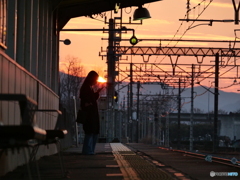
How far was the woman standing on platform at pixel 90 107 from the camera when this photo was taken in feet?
57.7

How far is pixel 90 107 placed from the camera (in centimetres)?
1809

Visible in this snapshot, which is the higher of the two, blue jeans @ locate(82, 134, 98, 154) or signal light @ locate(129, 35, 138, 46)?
signal light @ locate(129, 35, 138, 46)

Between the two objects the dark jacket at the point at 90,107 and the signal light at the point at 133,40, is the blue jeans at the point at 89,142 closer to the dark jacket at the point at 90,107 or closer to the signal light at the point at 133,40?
the dark jacket at the point at 90,107

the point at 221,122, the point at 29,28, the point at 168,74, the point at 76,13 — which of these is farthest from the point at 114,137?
the point at 221,122

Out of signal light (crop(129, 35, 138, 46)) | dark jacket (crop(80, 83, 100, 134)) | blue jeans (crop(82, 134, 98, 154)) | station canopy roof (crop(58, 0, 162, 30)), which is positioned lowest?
blue jeans (crop(82, 134, 98, 154))

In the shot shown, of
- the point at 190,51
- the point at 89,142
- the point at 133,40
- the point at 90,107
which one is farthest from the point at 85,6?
the point at 190,51

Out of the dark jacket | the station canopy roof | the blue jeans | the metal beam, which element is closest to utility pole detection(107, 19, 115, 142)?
the metal beam

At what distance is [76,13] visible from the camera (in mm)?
28312

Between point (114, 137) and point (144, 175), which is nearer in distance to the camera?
point (144, 175)

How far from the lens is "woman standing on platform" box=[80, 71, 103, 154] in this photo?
57.7 feet

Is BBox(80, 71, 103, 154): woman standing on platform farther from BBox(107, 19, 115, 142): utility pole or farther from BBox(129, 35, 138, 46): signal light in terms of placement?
BBox(107, 19, 115, 142): utility pole

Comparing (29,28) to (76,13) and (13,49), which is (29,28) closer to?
(13,49)

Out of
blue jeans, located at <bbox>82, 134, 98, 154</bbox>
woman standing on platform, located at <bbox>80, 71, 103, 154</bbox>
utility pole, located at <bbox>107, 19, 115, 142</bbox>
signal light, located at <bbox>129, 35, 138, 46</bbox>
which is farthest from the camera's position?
utility pole, located at <bbox>107, 19, 115, 142</bbox>

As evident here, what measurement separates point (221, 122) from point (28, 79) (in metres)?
157
